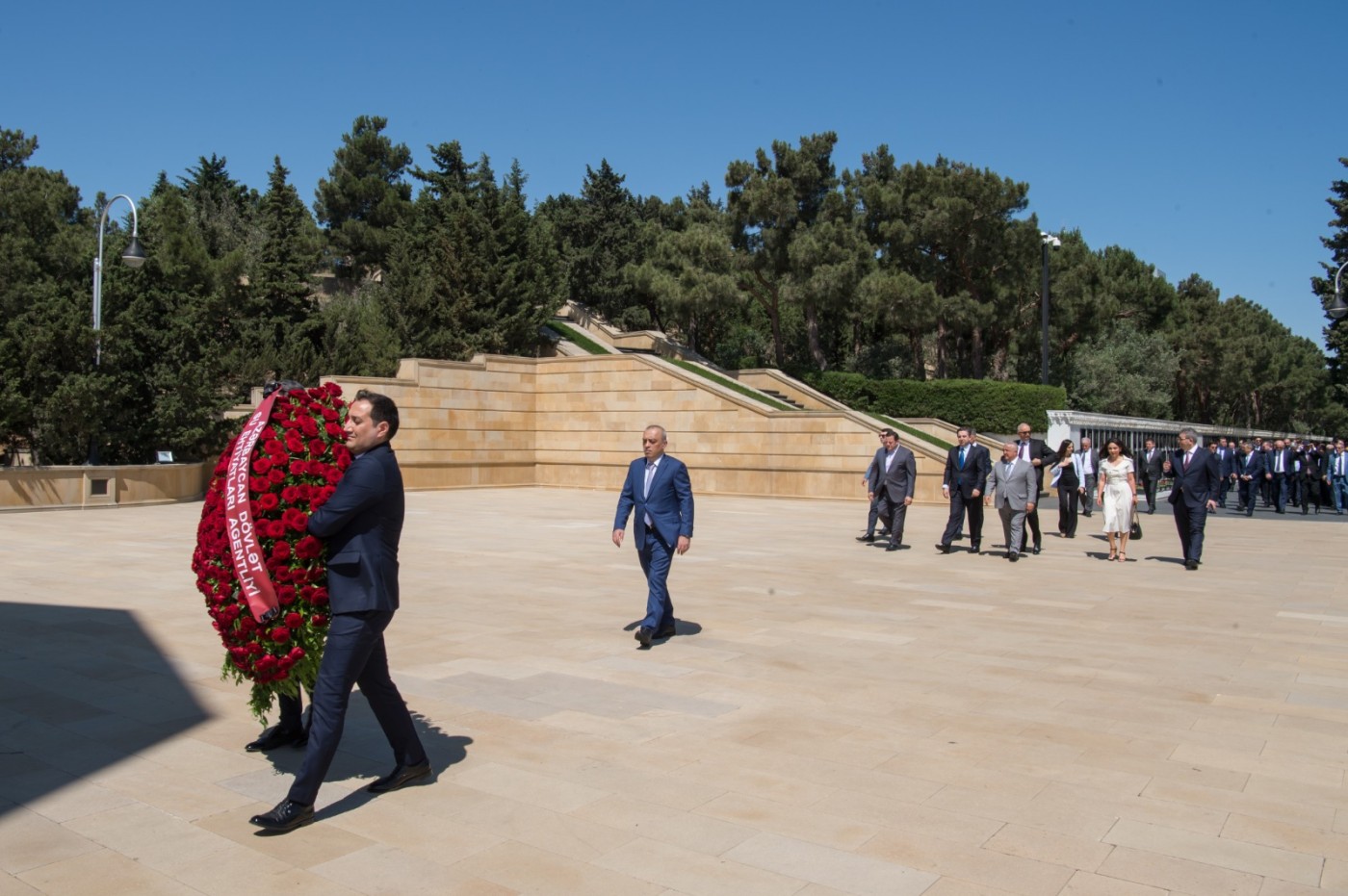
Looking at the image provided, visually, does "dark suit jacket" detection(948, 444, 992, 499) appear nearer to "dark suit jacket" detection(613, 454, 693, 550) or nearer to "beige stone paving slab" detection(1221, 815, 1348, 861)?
"dark suit jacket" detection(613, 454, 693, 550)

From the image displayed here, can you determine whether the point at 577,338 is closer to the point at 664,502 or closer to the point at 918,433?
the point at 918,433

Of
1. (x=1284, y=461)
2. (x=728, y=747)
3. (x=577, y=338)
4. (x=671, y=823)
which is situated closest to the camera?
(x=671, y=823)

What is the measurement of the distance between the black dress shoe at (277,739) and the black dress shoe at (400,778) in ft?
2.34

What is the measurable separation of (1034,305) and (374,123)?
30.4 metres

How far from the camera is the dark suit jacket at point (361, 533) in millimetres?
4445

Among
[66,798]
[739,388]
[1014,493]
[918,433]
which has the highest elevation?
[739,388]

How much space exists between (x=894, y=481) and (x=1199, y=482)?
141 inches

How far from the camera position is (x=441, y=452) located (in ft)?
86.5

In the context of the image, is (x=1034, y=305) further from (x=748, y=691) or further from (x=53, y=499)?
(x=748, y=691)

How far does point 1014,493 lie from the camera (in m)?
13.6

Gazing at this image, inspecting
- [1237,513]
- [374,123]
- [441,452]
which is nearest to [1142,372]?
[1237,513]

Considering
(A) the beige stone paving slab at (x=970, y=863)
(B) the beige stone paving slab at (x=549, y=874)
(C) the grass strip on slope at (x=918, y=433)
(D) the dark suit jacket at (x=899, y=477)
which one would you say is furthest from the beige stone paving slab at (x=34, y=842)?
(C) the grass strip on slope at (x=918, y=433)

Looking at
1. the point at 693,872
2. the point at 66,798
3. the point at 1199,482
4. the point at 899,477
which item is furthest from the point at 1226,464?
the point at 66,798

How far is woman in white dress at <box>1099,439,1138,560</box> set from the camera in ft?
43.5
